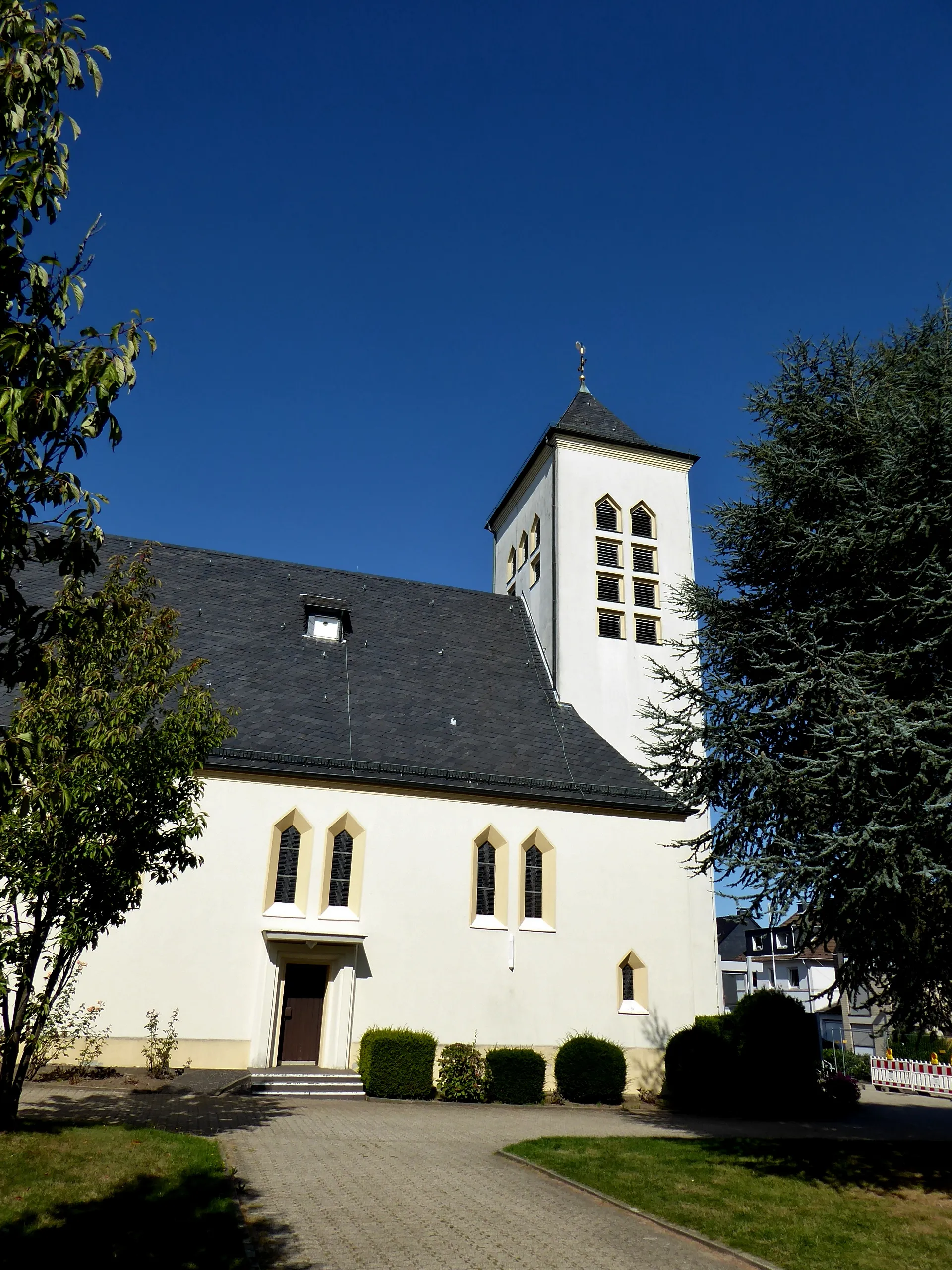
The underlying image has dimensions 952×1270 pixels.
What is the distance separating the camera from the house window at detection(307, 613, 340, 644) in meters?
24.0

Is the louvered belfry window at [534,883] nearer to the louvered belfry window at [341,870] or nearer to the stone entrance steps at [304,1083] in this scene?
the louvered belfry window at [341,870]

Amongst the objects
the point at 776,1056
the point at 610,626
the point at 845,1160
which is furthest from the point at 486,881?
the point at 845,1160

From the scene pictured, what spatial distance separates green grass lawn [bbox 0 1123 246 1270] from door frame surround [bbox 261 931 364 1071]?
24.6ft

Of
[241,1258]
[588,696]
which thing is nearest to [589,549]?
[588,696]

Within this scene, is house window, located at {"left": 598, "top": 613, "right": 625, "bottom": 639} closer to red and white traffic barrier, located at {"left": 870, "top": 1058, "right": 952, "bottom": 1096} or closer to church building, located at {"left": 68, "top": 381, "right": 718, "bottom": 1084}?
church building, located at {"left": 68, "top": 381, "right": 718, "bottom": 1084}

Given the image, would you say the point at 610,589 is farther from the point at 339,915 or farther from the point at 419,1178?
the point at 419,1178

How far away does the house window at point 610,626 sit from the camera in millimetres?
25906

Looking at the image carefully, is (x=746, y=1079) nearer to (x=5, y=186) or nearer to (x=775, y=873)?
(x=775, y=873)

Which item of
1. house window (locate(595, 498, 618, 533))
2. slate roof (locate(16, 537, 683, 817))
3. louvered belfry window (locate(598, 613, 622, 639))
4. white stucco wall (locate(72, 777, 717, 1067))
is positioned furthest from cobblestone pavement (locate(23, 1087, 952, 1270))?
house window (locate(595, 498, 618, 533))

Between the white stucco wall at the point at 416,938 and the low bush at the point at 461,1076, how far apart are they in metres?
0.80

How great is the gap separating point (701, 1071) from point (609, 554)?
14.1 meters

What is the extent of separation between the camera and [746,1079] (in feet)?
60.8

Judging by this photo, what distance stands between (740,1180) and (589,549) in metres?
18.4

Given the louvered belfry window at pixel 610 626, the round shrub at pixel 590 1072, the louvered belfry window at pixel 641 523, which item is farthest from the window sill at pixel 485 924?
the louvered belfry window at pixel 641 523
